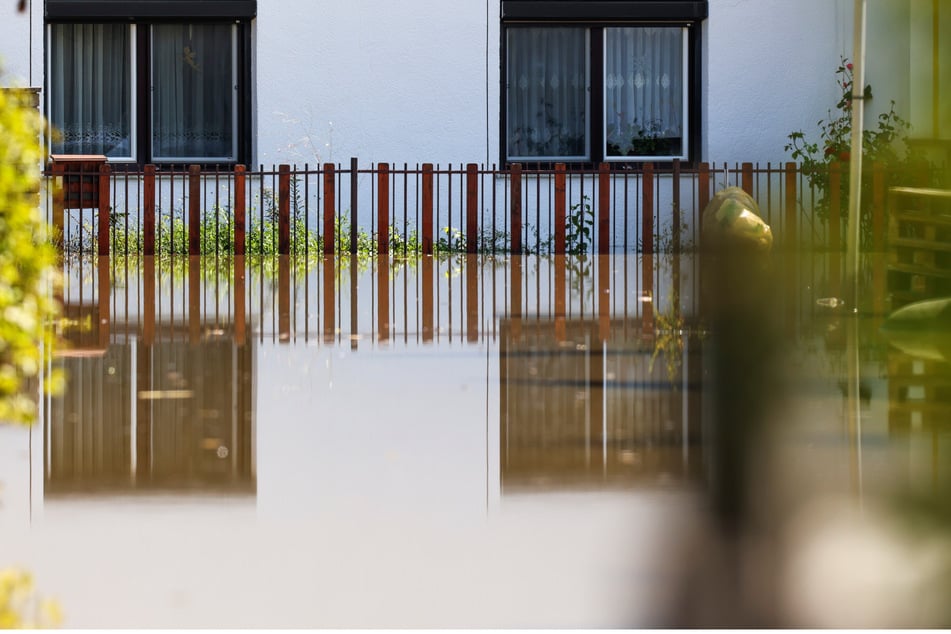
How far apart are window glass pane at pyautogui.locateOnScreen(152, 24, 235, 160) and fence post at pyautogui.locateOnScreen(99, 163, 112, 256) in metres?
2.30

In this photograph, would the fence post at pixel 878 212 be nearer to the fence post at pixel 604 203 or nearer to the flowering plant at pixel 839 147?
the flowering plant at pixel 839 147

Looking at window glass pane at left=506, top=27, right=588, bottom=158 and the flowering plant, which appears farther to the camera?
window glass pane at left=506, top=27, right=588, bottom=158

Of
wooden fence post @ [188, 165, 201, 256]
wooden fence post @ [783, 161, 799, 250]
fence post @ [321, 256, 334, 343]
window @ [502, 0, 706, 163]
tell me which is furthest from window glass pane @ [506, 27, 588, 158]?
wooden fence post @ [188, 165, 201, 256]

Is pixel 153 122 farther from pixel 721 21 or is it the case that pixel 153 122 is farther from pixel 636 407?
pixel 636 407

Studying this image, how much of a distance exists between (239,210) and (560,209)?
3.43 m

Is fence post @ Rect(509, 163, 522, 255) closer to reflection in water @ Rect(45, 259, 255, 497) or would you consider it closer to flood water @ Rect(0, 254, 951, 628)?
flood water @ Rect(0, 254, 951, 628)

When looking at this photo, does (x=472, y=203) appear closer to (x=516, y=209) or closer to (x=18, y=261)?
(x=516, y=209)

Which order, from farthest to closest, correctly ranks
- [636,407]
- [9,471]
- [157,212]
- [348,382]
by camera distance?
[157,212] < [348,382] < [636,407] < [9,471]

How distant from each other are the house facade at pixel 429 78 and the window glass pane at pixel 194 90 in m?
0.02

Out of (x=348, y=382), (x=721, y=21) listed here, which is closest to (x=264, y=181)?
(x=721, y=21)

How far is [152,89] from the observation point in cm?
2030

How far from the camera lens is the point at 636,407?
6766mm

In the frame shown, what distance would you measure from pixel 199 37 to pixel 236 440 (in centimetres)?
1513

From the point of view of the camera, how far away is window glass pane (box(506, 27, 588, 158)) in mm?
20547
